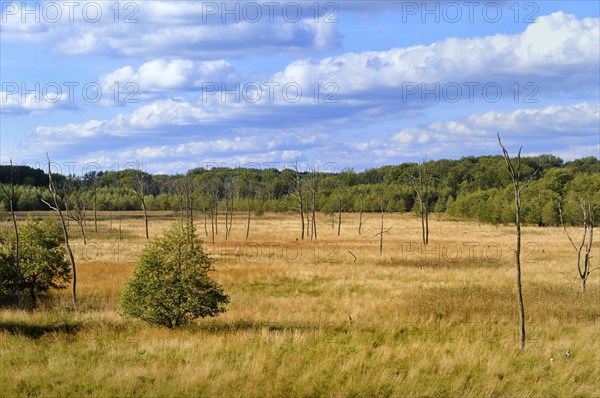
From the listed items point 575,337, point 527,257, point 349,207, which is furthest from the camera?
point 349,207

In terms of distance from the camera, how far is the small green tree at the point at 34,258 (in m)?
21.2

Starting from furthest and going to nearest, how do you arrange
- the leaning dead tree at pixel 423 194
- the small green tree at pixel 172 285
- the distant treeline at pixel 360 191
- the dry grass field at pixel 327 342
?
1. the distant treeline at pixel 360 191
2. the leaning dead tree at pixel 423 194
3. the small green tree at pixel 172 285
4. the dry grass field at pixel 327 342

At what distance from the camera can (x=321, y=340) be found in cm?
1475

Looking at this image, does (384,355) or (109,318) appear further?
(109,318)

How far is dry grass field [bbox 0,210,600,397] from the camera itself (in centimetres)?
1080

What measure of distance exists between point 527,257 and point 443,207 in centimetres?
7418

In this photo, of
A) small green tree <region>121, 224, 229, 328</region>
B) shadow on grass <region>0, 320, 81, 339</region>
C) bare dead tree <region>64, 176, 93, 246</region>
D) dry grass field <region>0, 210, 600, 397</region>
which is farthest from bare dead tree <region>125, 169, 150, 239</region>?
small green tree <region>121, 224, 229, 328</region>

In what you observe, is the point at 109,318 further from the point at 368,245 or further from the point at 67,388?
the point at 368,245

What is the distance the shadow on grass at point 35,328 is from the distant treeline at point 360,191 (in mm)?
39605

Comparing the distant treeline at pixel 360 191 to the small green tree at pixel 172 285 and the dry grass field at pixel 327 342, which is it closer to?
the dry grass field at pixel 327 342

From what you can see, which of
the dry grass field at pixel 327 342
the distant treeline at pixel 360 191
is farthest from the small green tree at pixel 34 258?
the distant treeline at pixel 360 191

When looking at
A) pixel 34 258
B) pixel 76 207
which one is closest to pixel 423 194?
pixel 76 207

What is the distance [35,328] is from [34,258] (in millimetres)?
6067

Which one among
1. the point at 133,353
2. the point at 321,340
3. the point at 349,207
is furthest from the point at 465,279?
the point at 349,207
